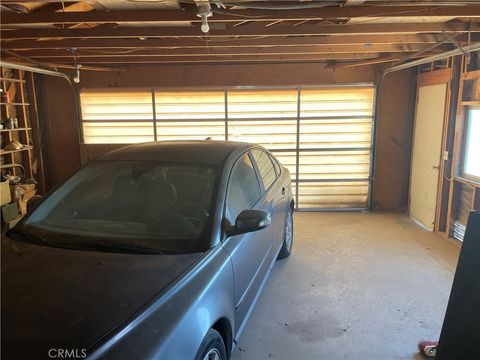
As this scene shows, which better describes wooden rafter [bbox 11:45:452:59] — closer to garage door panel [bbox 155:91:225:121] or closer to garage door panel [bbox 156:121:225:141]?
garage door panel [bbox 155:91:225:121]

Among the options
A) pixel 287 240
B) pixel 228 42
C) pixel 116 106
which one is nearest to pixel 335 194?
pixel 287 240

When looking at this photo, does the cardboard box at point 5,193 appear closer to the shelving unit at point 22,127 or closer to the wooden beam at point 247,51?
the shelving unit at point 22,127

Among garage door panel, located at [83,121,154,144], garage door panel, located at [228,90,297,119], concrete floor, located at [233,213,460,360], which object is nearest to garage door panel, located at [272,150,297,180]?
garage door panel, located at [228,90,297,119]

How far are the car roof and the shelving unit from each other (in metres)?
4.00

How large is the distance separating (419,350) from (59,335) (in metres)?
2.43

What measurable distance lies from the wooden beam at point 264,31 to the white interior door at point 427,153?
1821mm

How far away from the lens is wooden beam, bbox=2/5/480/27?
293 cm

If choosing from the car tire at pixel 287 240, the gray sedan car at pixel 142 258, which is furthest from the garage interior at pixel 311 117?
the gray sedan car at pixel 142 258

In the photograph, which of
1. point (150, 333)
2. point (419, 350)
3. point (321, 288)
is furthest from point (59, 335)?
point (321, 288)

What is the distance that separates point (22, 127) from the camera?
6.28m

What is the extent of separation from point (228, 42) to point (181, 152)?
2.10 metres

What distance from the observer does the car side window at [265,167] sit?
133 inches

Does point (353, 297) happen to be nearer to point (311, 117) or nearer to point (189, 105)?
point (311, 117)

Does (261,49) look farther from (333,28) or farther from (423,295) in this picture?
(423,295)
